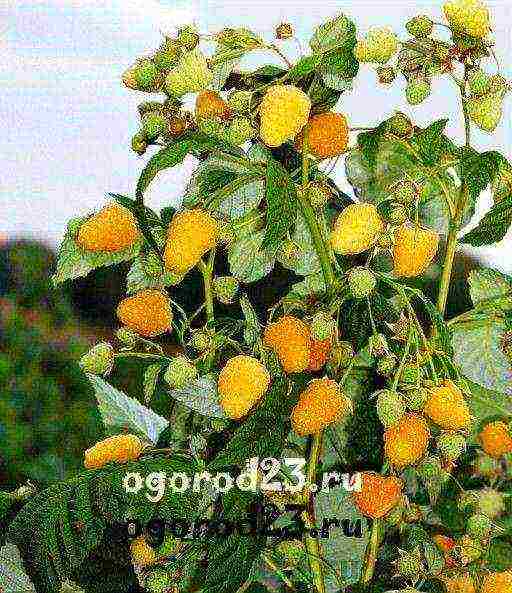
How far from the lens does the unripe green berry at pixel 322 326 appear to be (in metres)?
0.70

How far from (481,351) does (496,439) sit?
0.26ft

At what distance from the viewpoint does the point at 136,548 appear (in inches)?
31.2

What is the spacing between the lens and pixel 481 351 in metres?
0.85

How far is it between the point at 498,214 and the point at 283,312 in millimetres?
188

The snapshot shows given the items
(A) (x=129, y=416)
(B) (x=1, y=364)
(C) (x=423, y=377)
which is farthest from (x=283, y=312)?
(B) (x=1, y=364)

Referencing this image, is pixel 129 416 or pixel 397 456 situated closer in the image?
pixel 397 456

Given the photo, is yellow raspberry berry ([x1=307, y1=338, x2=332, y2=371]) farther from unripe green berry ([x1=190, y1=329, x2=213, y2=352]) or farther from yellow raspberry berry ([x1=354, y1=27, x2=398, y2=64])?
yellow raspberry berry ([x1=354, y1=27, x2=398, y2=64])

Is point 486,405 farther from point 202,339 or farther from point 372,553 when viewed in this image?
point 202,339

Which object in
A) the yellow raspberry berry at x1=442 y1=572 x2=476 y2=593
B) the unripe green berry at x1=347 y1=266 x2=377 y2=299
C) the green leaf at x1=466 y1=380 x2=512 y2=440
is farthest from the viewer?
the green leaf at x1=466 y1=380 x2=512 y2=440

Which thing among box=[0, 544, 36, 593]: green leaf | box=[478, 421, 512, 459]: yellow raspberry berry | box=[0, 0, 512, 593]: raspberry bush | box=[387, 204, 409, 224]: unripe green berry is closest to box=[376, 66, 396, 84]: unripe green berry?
box=[0, 0, 512, 593]: raspberry bush

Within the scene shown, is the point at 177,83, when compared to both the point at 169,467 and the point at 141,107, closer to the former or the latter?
the point at 141,107

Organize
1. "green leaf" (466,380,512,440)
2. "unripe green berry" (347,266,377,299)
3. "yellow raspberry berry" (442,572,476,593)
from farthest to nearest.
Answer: "green leaf" (466,380,512,440) → "yellow raspberry berry" (442,572,476,593) → "unripe green berry" (347,266,377,299)

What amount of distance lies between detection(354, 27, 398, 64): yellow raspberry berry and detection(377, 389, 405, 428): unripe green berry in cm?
24

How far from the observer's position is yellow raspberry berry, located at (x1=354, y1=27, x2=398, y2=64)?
0.74 meters
